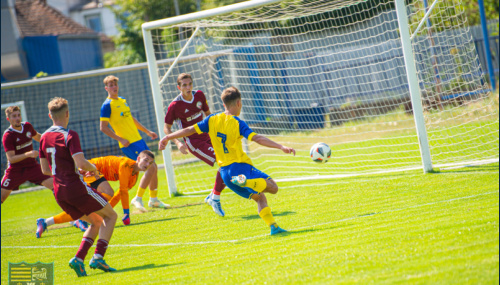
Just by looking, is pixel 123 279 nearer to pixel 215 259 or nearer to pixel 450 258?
pixel 215 259

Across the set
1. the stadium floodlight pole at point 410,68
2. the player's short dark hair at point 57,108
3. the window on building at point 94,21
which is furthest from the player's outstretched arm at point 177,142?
the window on building at point 94,21

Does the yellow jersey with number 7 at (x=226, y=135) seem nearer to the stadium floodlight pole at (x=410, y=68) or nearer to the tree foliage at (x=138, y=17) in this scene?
the stadium floodlight pole at (x=410, y=68)

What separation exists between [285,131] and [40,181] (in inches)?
300

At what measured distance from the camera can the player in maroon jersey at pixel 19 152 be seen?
8.84 meters

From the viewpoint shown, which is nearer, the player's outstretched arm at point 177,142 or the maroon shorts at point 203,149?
the player's outstretched arm at point 177,142

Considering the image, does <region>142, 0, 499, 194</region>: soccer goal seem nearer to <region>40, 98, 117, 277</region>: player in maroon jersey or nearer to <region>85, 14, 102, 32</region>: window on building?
<region>40, 98, 117, 277</region>: player in maroon jersey

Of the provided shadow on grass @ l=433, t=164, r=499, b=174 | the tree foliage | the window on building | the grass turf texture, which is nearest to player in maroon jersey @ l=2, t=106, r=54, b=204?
the grass turf texture

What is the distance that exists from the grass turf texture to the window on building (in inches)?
1631

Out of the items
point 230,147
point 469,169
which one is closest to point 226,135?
point 230,147

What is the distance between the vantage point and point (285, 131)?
1510 centimetres

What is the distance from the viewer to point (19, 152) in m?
9.03

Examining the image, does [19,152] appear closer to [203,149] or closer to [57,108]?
[203,149]

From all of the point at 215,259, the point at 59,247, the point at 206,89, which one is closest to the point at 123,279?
the point at 215,259

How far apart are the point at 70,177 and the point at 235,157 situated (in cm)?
184
